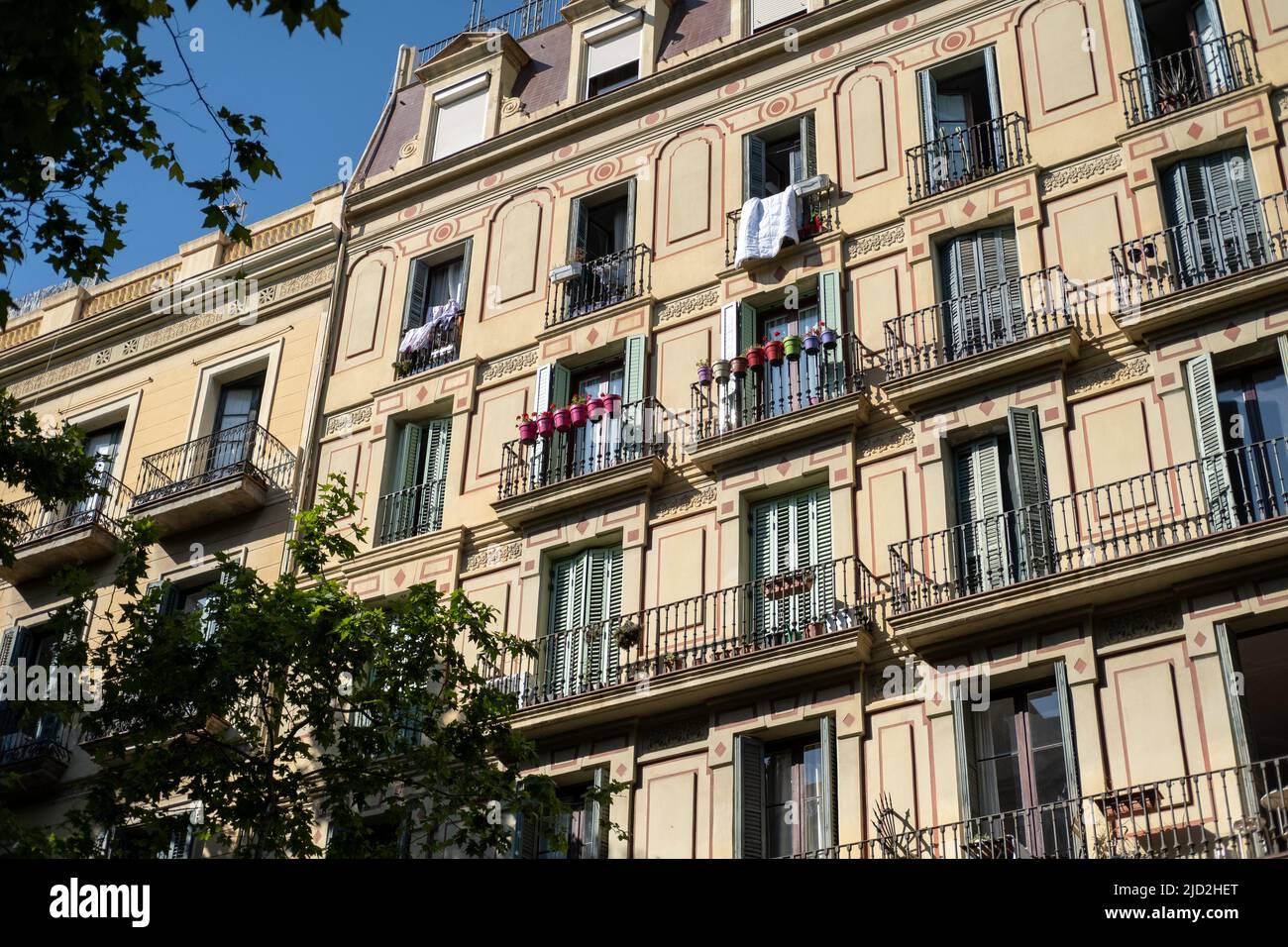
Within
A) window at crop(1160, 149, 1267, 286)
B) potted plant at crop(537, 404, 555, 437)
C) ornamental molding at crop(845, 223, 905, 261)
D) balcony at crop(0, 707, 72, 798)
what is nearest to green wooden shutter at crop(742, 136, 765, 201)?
ornamental molding at crop(845, 223, 905, 261)

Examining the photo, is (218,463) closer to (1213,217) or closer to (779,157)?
(779,157)

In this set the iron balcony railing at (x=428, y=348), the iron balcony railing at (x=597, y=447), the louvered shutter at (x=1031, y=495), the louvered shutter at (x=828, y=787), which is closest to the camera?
the louvered shutter at (x=828, y=787)

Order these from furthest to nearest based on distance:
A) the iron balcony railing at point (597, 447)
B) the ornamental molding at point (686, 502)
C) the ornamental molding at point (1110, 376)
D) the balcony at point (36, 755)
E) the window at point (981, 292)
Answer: the balcony at point (36, 755)
the iron balcony railing at point (597, 447)
the ornamental molding at point (686, 502)
the window at point (981, 292)
the ornamental molding at point (1110, 376)

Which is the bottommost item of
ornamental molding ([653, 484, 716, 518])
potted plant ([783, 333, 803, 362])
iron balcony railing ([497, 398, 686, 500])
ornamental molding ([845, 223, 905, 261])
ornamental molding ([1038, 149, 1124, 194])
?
ornamental molding ([653, 484, 716, 518])

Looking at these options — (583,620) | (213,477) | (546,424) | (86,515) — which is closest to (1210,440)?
(583,620)

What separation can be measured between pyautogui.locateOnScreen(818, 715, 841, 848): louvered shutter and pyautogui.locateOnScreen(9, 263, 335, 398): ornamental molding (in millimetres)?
13573

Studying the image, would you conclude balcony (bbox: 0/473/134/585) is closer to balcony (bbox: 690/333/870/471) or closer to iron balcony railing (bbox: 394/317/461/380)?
iron balcony railing (bbox: 394/317/461/380)

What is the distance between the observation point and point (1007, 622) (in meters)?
20.2

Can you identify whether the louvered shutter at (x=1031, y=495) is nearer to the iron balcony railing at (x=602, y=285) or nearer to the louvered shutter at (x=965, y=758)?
the louvered shutter at (x=965, y=758)

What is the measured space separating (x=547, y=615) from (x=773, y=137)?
840cm

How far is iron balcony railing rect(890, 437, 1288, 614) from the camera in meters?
19.5

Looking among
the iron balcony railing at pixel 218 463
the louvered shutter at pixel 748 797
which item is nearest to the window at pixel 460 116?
the iron balcony railing at pixel 218 463

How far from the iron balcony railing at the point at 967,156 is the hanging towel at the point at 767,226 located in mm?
1736

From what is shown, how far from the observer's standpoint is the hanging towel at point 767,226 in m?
25.0
